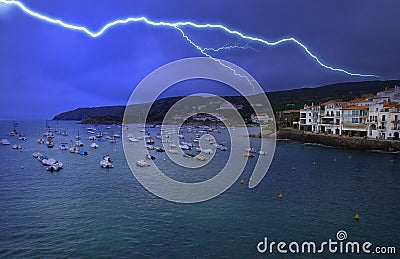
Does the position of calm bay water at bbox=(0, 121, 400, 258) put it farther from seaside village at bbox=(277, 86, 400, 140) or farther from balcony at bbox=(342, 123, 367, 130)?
balcony at bbox=(342, 123, 367, 130)

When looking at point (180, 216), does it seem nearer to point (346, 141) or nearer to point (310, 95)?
point (346, 141)

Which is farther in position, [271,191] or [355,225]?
[271,191]

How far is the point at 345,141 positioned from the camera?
188ft

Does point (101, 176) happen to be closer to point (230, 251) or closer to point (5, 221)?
point (5, 221)

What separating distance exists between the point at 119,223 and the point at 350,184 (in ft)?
69.6

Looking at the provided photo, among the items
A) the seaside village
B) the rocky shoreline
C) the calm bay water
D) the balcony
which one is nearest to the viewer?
the calm bay water

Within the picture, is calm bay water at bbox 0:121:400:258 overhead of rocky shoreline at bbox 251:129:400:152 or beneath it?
beneath

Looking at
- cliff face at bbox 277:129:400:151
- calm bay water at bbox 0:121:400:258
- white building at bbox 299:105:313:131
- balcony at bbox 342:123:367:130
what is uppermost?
white building at bbox 299:105:313:131

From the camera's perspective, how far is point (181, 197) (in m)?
21.8

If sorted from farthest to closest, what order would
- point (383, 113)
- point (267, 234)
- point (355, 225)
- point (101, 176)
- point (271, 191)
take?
1. point (383, 113)
2. point (101, 176)
3. point (271, 191)
4. point (355, 225)
5. point (267, 234)

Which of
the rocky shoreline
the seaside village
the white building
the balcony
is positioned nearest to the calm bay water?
the rocky shoreline

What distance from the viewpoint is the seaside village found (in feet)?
182

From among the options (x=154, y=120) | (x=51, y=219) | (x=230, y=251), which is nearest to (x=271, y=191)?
(x=230, y=251)

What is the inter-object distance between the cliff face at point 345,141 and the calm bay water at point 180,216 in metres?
24.7
